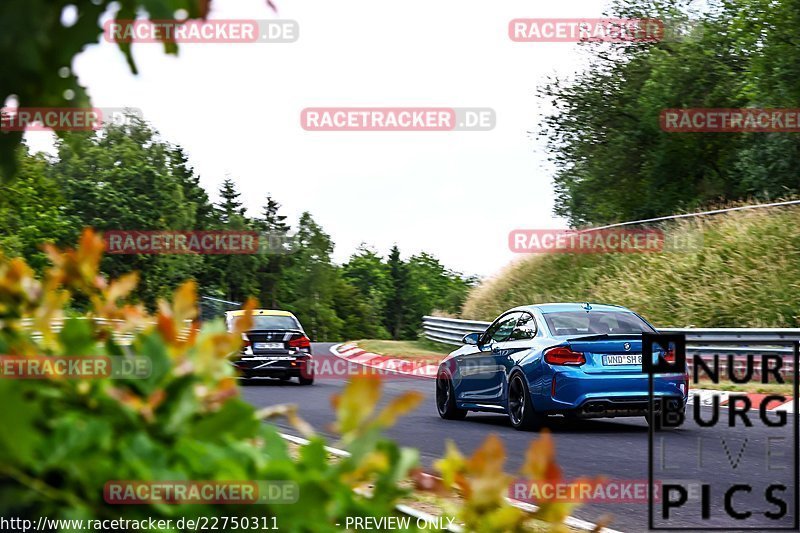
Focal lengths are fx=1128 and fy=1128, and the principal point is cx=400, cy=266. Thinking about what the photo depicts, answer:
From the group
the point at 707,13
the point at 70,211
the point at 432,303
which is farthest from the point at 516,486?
the point at 432,303

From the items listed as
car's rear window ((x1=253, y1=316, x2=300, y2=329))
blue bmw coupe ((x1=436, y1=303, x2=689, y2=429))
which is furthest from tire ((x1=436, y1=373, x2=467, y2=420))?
car's rear window ((x1=253, y1=316, x2=300, y2=329))

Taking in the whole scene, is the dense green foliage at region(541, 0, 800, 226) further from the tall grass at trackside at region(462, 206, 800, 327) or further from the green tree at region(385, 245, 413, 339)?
the green tree at region(385, 245, 413, 339)

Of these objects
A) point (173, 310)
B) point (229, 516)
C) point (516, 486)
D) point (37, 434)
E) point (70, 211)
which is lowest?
point (516, 486)

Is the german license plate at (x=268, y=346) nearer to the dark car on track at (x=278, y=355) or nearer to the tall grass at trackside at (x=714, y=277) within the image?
the dark car on track at (x=278, y=355)

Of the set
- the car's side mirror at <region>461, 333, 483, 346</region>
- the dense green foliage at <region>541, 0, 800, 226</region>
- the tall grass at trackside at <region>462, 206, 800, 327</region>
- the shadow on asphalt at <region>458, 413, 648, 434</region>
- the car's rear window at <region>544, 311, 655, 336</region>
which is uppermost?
the dense green foliage at <region>541, 0, 800, 226</region>

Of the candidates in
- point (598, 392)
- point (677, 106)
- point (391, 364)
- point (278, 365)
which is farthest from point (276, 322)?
point (677, 106)

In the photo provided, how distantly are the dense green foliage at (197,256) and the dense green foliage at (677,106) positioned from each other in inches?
311

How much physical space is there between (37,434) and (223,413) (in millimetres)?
337

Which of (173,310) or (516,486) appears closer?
(173,310)

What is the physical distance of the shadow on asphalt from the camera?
1338cm

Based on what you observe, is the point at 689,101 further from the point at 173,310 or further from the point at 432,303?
the point at 432,303

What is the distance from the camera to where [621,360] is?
1267 centimetres

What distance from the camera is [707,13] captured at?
39.3 meters

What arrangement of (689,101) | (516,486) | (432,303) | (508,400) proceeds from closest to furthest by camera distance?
→ (516,486)
(508,400)
(689,101)
(432,303)
